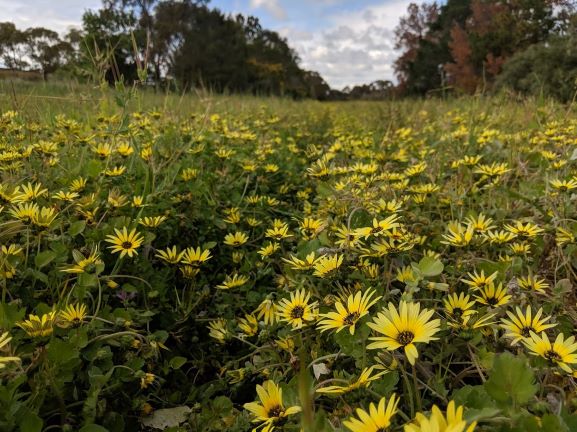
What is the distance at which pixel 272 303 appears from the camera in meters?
1.17

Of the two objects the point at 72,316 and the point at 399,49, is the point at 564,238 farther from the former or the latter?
the point at 399,49

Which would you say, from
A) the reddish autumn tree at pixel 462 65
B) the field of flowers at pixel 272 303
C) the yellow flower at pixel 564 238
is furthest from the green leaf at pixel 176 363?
the reddish autumn tree at pixel 462 65

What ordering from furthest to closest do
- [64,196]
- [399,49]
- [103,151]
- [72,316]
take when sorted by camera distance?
[399,49] → [103,151] → [64,196] → [72,316]

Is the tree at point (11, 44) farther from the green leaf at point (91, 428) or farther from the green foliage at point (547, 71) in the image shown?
the green foliage at point (547, 71)

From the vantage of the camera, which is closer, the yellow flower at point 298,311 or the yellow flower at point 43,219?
the yellow flower at point 298,311

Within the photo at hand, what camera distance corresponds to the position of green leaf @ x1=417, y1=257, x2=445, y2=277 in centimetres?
98

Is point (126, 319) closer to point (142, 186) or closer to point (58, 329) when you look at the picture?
point (58, 329)

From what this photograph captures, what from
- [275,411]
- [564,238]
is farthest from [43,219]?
[564,238]

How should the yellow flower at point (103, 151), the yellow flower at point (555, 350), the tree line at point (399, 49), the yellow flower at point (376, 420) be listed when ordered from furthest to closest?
the tree line at point (399, 49), the yellow flower at point (103, 151), the yellow flower at point (555, 350), the yellow flower at point (376, 420)

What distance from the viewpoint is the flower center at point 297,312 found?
3.26 feet

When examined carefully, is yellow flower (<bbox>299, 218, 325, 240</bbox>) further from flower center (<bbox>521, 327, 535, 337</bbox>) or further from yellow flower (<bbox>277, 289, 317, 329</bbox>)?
flower center (<bbox>521, 327, 535, 337</bbox>)

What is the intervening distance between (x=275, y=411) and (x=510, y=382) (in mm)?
387

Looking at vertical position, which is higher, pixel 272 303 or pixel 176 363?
pixel 272 303

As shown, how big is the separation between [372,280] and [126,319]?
0.63 meters
